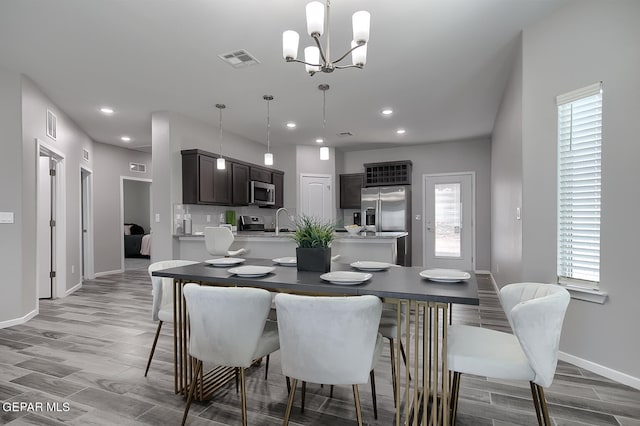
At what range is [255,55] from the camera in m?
3.46

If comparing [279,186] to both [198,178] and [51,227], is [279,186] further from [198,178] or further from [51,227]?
[51,227]

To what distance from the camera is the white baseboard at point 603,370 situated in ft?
7.84

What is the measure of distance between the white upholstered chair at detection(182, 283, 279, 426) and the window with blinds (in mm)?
2432

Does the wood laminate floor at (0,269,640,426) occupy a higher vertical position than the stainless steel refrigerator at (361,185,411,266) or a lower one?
lower

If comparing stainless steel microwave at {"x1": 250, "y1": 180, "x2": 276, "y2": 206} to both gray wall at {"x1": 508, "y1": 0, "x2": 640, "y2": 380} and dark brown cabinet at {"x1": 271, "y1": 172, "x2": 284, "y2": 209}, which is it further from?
gray wall at {"x1": 508, "y1": 0, "x2": 640, "y2": 380}

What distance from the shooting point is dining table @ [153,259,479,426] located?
5.37ft

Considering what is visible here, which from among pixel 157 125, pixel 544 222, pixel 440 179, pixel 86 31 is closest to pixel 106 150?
pixel 157 125

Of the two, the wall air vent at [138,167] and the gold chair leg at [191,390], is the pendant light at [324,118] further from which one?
the wall air vent at [138,167]

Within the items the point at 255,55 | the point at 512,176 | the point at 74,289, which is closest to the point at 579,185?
the point at 512,176

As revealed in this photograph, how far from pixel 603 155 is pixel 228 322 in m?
2.75

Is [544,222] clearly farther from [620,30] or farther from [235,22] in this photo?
[235,22]

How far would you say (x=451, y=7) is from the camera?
2.68 metres

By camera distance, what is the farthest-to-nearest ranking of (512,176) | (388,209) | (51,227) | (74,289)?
(388,209) < (74,289) < (51,227) < (512,176)

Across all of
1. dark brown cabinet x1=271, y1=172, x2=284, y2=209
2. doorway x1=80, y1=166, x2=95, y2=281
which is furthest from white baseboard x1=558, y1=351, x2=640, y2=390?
doorway x1=80, y1=166, x2=95, y2=281
